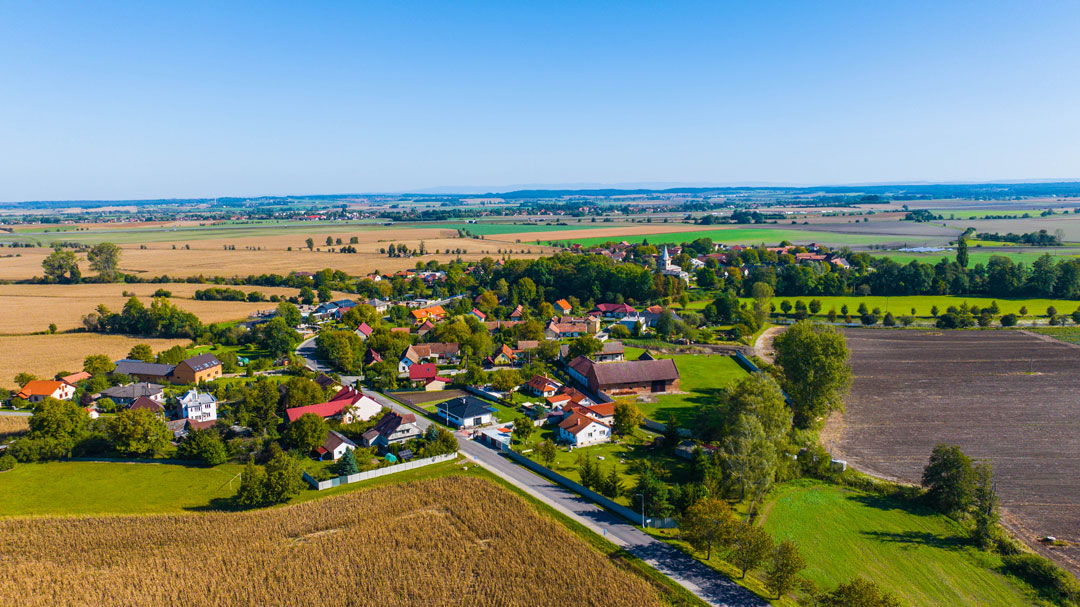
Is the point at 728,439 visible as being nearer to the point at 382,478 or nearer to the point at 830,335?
the point at 830,335

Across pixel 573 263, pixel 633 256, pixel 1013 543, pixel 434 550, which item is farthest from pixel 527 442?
pixel 633 256

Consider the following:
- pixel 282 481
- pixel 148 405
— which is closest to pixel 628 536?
pixel 282 481

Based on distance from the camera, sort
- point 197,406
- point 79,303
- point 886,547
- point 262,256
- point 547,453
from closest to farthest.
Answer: point 886,547 < point 547,453 < point 197,406 < point 79,303 < point 262,256

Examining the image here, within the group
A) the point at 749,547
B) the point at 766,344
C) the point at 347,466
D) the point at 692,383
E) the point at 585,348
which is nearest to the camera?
the point at 749,547

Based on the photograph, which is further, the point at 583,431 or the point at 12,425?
the point at 12,425

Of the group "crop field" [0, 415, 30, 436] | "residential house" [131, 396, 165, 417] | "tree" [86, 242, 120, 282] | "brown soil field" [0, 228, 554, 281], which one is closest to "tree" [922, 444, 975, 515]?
"residential house" [131, 396, 165, 417]

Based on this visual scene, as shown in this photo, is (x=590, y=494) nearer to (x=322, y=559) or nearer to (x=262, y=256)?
(x=322, y=559)

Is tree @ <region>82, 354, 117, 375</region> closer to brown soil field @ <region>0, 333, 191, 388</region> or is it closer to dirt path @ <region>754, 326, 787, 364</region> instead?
brown soil field @ <region>0, 333, 191, 388</region>

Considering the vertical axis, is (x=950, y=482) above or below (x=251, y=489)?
above
